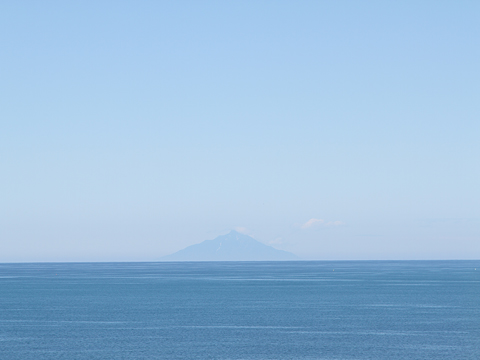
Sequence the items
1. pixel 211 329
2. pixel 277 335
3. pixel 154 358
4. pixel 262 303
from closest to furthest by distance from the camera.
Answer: pixel 154 358
pixel 277 335
pixel 211 329
pixel 262 303

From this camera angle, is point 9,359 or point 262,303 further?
point 262,303

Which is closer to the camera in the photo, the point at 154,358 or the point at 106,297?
the point at 154,358

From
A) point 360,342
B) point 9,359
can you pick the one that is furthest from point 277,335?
point 9,359

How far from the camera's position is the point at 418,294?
133750 mm

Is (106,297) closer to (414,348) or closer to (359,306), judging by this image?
(359,306)

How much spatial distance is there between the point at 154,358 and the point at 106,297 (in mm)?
71729

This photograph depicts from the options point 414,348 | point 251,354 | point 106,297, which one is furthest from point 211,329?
point 106,297

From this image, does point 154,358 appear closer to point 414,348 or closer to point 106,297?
point 414,348

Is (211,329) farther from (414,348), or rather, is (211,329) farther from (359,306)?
(359,306)

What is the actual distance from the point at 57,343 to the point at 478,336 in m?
44.1

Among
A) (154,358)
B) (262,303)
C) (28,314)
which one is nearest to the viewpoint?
(154,358)

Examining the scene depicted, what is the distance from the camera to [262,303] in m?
112

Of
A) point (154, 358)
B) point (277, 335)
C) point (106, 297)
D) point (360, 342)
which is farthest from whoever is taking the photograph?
point (106, 297)

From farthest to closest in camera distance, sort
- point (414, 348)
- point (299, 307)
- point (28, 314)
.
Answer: point (299, 307)
point (28, 314)
point (414, 348)
